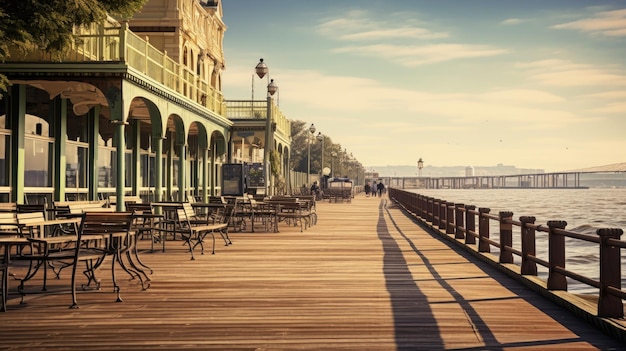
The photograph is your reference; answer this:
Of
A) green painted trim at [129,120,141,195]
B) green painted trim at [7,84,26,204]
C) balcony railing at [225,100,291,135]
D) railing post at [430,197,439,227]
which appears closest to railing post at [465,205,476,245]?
railing post at [430,197,439,227]

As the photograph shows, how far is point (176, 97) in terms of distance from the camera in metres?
23.2

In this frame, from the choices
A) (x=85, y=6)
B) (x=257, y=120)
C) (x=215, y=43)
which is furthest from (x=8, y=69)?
(x=215, y=43)

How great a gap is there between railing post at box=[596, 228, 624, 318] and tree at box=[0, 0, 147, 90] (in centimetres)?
821

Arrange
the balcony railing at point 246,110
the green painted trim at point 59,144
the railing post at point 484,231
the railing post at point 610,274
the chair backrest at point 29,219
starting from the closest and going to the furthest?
1. the railing post at point 610,274
2. the chair backrest at point 29,219
3. the railing post at point 484,231
4. the green painted trim at point 59,144
5. the balcony railing at point 246,110

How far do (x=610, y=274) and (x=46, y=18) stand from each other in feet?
28.8

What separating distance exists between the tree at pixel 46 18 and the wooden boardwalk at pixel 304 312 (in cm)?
383

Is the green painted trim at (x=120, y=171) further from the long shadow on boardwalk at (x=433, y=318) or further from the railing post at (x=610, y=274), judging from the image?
the railing post at (x=610, y=274)

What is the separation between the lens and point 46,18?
39.3ft

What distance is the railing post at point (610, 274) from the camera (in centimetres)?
817

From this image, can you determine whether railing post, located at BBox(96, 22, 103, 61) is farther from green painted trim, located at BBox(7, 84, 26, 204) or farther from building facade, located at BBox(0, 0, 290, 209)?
green painted trim, located at BBox(7, 84, 26, 204)

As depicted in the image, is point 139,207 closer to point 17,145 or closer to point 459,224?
point 17,145

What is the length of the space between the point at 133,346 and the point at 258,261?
7.54m

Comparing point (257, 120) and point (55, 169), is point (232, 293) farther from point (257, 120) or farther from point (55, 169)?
point (257, 120)

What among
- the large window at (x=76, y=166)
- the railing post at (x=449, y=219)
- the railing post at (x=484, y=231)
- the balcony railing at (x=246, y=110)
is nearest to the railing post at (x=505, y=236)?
the railing post at (x=484, y=231)
